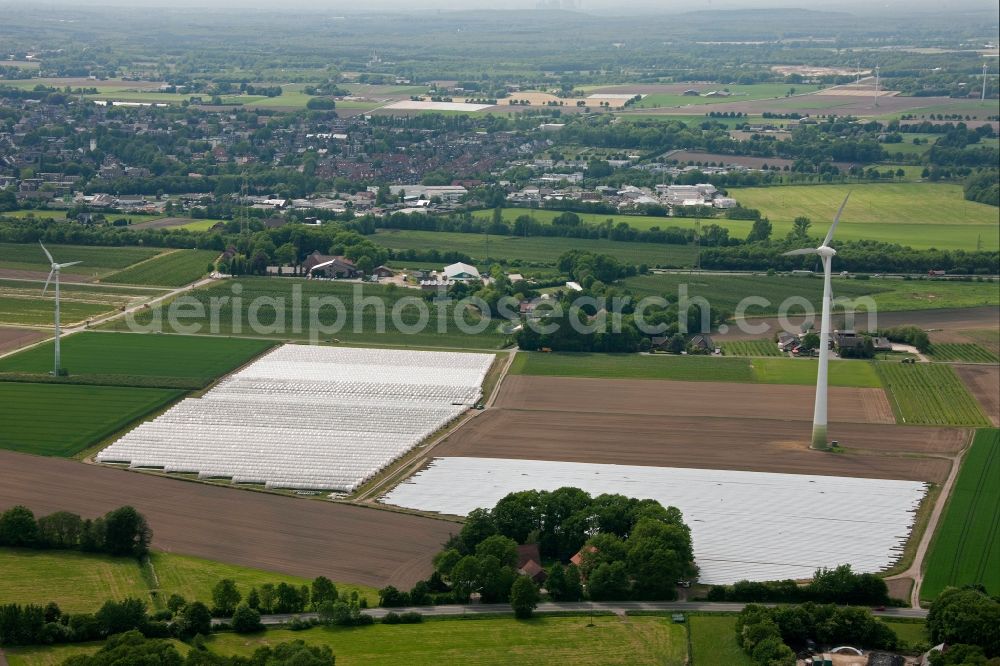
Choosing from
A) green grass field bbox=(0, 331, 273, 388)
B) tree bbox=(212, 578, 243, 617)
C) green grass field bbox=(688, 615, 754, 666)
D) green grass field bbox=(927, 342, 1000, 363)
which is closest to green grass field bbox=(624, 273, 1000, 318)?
green grass field bbox=(927, 342, 1000, 363)

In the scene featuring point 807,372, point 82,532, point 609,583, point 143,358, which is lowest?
point 609,583

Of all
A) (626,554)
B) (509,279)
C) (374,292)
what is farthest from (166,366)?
(626,554)

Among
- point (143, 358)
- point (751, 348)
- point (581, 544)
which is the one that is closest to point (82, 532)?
point (581, 544)

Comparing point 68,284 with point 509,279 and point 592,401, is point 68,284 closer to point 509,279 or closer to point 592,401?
point 509,279

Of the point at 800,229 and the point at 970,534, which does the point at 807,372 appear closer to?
the point at 970,534

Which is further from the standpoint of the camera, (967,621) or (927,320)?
(927,320)

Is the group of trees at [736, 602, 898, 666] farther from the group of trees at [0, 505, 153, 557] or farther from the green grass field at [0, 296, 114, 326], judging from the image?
the green grass field at [0, 296, 114, 326]
